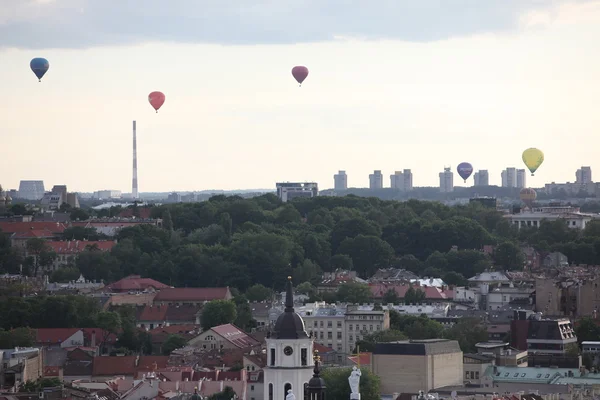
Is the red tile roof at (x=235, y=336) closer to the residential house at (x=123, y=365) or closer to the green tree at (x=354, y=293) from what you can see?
the residential house at (x=123, y=365)

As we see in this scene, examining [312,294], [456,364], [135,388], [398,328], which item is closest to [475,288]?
[312,294]

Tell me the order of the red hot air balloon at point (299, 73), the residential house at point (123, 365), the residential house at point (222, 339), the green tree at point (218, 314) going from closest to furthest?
the residential house at point (123, 365), the residential house at point (222, 339), the green tree at point (218, 314), the red hot air balloon at point (299, 73)

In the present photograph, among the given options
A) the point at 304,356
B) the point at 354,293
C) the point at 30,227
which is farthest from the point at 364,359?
the point at 30,227

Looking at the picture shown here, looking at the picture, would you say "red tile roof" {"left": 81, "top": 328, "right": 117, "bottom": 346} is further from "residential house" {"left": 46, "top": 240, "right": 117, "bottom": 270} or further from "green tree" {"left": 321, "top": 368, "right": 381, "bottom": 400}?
"residential house" {"left": 46, "top": 240, "right": 117, "bottom": 270}

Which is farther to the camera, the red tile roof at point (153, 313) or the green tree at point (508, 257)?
the green tree at point (508, 257)

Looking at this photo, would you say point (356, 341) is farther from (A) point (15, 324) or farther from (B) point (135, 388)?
(B) point (135, 388)

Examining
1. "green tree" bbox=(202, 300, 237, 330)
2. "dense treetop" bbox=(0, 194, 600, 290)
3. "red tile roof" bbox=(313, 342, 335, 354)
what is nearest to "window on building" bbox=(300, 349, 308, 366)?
"red tile roof" bbox=(313, 342, 335, 354)

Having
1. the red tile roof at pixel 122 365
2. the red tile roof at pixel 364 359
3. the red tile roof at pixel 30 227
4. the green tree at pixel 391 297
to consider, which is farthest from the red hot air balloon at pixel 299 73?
the red tile roof at pixel 364 359

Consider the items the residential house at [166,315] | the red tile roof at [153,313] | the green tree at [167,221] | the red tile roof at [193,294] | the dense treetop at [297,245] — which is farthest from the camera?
the green tree at [167,221]
